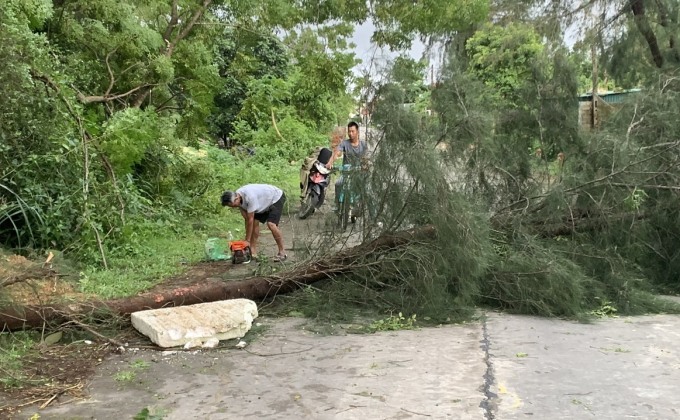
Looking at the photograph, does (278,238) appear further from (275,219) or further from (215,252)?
(215,252)

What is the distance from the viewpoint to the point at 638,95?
7031 millimetres


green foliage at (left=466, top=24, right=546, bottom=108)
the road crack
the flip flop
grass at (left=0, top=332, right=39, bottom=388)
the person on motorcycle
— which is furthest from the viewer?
green foliage at (left=466, top=24, right=546, bottom=108)

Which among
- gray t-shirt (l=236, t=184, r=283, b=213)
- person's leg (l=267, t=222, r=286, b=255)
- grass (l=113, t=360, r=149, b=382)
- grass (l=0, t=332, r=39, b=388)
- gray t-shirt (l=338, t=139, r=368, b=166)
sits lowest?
grass (l=113, t=360, r=149, b=382)

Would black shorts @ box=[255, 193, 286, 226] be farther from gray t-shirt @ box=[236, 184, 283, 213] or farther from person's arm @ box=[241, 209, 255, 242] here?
person's arm @ box=[241, 209, 255, 242]

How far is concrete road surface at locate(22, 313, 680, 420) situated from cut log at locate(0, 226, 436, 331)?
623mm

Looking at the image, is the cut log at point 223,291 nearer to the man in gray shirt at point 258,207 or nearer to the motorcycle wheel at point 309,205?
the man in gray shirt at point 258,207

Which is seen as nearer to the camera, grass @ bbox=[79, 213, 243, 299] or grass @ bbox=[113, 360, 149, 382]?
grass @ bbox=[113, 360, 149, 382]

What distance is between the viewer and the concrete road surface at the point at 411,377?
3.37 meters

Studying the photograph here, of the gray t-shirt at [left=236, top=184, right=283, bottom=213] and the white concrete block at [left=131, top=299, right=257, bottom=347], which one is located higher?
the gray t-shirt at [left=236, top=184, right=283, bottom=213]

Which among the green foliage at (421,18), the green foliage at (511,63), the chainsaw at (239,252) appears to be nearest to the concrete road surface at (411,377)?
the chainsaw at (239,252)

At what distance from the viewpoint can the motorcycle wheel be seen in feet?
32.1

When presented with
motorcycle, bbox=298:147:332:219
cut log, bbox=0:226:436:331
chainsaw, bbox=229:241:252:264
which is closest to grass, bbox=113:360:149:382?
cut log, bbox=0:226:436:331

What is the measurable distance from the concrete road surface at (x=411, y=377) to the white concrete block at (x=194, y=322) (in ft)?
0.49

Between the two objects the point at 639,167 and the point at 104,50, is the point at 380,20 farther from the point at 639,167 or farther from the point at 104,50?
the point at 639,167
